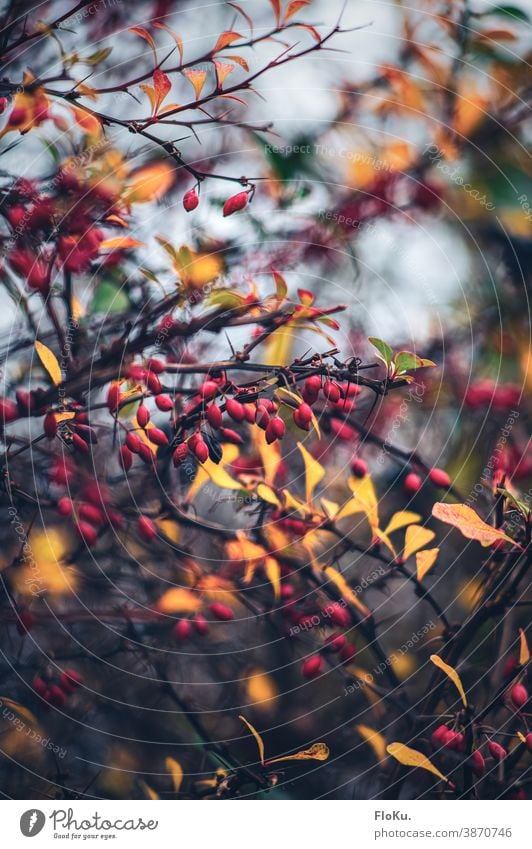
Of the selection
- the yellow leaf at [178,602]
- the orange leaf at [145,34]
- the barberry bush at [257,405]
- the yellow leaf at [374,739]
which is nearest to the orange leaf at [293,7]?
the barberry bush at [257,405]

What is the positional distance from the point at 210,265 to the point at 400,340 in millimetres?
164

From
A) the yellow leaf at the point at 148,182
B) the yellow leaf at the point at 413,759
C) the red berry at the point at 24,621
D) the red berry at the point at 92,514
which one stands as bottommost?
the yellow leaf at the point at 413,759

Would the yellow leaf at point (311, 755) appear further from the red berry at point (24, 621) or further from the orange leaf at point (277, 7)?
the orange leaf at point (277, 7)

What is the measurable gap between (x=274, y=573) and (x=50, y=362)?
242 mm

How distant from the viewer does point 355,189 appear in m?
0.54

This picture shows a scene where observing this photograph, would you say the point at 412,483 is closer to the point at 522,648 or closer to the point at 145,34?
the point at 522,648

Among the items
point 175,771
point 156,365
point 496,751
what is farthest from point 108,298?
point 496,751

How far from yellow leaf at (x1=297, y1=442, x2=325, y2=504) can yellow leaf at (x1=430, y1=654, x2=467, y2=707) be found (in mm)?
165

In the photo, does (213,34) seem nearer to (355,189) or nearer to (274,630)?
(355,189)

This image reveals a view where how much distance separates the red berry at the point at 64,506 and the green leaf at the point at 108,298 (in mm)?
148

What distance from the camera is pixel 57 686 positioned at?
530mm

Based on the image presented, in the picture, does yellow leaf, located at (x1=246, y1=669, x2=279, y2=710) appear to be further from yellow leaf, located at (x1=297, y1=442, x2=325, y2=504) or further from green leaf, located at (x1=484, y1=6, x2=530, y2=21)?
green leaf, located at (x1=484, y1=6, x2=530, y2=21)

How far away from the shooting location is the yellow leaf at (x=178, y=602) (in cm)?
54
